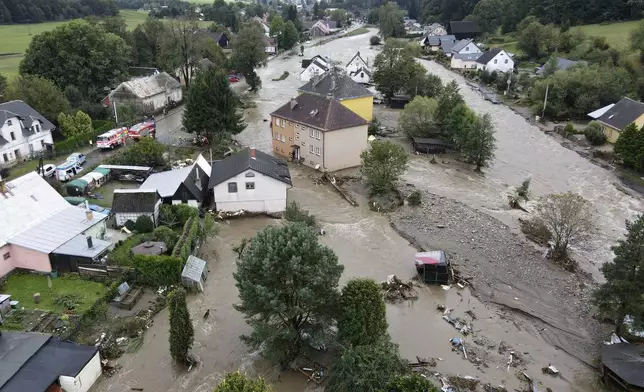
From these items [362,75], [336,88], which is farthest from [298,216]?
[362,75]

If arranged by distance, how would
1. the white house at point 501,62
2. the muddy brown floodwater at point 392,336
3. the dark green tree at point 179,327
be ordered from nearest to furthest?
the dark green tree at point 179,327 < the muddy brown floodwater at point 392,336 < the white house at point 501,62

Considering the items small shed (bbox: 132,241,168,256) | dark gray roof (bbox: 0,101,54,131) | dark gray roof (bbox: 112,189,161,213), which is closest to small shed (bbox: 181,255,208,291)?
small shed (bbox: 132,241,168,256)

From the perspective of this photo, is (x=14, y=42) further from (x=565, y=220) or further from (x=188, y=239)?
(x=565, y=220)

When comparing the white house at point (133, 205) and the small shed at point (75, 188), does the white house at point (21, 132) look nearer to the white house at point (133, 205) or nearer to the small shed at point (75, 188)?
the small shed at point (75, 188)

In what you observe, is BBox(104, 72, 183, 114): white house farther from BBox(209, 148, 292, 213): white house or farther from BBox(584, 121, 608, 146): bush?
BBox(584, 121, 608, 146): bush

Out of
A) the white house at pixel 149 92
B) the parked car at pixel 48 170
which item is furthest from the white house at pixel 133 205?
the white house at pixel 149 92

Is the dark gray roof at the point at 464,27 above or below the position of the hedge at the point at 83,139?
above
